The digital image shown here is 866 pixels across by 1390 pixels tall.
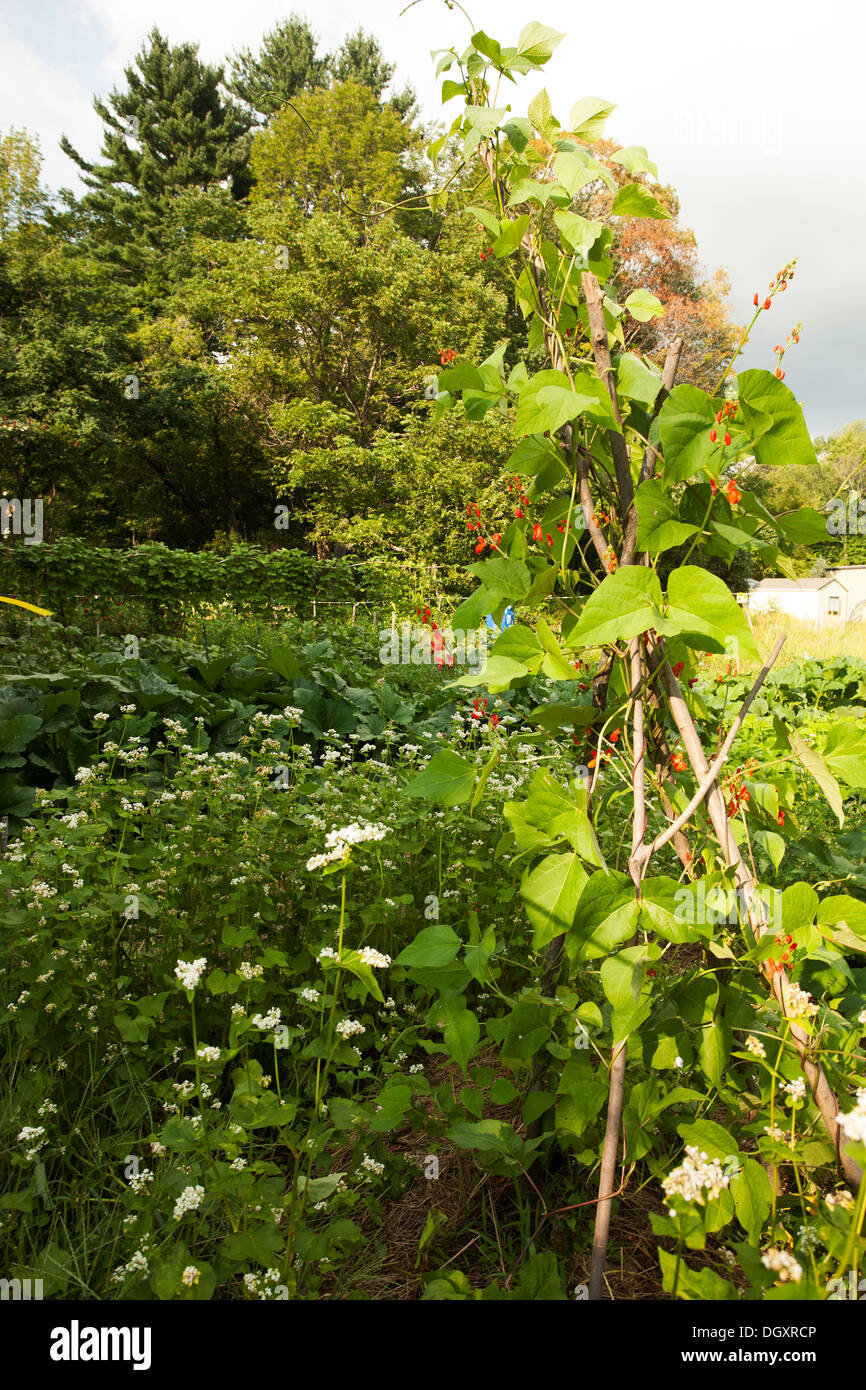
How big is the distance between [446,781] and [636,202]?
0.99 meters

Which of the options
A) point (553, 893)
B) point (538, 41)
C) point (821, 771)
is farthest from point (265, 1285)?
point (538, 41)

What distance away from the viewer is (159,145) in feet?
76.1

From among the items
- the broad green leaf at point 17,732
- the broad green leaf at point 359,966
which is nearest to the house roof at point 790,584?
the broad green leaf at point 17,732

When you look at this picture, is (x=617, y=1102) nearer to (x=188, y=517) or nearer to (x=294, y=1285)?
(x=294, y=1285)

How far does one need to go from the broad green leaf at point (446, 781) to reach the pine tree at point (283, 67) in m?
28.6

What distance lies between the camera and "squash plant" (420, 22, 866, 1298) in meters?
1.00

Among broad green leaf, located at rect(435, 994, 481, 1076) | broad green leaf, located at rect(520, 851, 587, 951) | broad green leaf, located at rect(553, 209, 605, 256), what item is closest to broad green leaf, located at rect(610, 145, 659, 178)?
broad green leaf, located at rect(553, 209, 605, 256)

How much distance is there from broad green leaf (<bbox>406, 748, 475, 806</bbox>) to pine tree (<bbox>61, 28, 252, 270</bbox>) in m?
26.3

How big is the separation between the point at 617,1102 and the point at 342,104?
83.2ft

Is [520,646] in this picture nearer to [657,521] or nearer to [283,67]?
[657,521]
